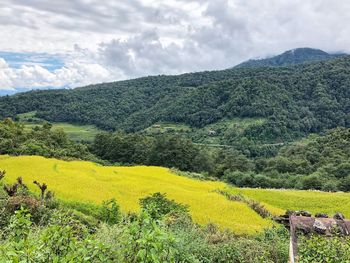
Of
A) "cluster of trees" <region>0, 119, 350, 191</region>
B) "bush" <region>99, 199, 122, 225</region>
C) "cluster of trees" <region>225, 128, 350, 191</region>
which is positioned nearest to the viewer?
"bush" <region>99, 199, 122, 225</region>

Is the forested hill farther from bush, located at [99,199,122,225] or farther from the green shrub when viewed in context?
the green shrub

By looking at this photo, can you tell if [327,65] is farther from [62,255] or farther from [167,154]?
[62,255]

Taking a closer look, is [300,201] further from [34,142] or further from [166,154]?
[166,154]

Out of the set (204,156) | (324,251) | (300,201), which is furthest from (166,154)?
(324,251)

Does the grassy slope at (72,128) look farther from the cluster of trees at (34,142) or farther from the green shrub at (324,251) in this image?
the green shrub at (324,251)

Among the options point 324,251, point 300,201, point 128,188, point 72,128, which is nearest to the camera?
point 324,251

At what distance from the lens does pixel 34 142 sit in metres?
44.7

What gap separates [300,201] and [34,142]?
29018mm

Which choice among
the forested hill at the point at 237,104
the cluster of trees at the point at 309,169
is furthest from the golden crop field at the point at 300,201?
the forested hill at the point at 237,104

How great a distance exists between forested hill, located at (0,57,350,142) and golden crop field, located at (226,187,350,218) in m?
74.7

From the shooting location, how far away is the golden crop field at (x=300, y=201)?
26.7 meters

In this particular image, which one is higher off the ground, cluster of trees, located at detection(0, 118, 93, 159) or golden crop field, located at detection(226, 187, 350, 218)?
cluster of trees, located at detection(0, 118, 93, 159)

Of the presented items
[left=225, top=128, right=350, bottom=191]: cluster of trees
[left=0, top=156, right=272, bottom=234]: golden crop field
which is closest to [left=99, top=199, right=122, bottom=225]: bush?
[left=0, top=156, right=272, bottom=234]: golden crop field

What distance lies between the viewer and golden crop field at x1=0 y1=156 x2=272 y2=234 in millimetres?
21625
